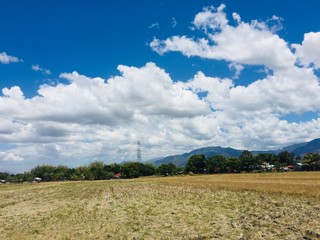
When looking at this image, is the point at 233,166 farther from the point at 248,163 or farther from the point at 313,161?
the point at 313,161

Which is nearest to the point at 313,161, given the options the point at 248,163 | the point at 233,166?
the point at 248,163

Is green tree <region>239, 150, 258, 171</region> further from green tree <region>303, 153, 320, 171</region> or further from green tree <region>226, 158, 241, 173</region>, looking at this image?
green tree <region>303, 153, 320, 171</region>

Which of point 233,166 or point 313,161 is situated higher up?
point 233,166

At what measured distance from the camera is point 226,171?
7731 inches

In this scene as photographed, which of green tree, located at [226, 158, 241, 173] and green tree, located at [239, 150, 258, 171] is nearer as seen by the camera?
green tree, located at [239, 150, 258, 171]

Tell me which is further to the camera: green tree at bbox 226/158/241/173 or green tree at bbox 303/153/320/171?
green tree at bbox 226/158/241/173

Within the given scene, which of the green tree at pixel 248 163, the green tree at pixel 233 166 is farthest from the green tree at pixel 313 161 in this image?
the green tree at pixel 233 166

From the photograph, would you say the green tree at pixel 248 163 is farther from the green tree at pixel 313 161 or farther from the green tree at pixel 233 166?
the green tree at pixel 313 161

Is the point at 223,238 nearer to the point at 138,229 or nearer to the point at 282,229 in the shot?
the point at 282,229

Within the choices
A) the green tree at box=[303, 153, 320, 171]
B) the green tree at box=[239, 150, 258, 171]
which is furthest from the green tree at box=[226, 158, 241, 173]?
the green tree at box=[303, 153, 320, 171]

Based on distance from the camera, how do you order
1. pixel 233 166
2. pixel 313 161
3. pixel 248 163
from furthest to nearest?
pixel 233 166 < pixel 248 163 < pixel 313 161

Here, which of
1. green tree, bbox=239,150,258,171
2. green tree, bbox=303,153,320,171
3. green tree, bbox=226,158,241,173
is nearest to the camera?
green tree, bbox=303,153,320,171

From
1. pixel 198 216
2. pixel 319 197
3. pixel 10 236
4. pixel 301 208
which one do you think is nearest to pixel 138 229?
pixel 198 216

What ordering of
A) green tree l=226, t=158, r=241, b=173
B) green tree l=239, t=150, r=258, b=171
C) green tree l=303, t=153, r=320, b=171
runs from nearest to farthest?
green tree l=303, t=153, r=320, b=171, green tree l=239, t=150, r=258, b=171, green tree l=226, t=158, r=241, b=173
